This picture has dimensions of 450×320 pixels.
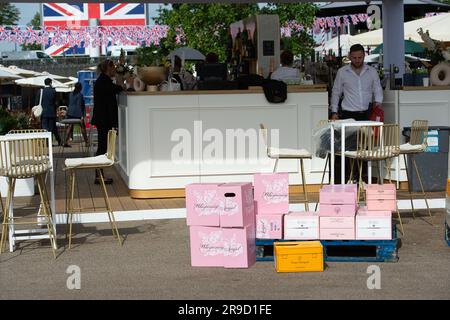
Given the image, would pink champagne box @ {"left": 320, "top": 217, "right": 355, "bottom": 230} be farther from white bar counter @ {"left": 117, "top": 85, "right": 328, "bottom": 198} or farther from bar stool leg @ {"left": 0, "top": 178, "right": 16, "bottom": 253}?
white bar counter @ {"left": 117, "top": 85, "right": 328, "bottom": 198}

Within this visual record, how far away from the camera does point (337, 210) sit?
771cm

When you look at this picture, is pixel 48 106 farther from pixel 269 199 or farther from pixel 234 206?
pixel 234 206

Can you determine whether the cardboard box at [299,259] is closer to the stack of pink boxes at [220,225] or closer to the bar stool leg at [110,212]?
the stack of pink boxes at [220,225]

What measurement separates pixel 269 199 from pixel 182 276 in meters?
1.22

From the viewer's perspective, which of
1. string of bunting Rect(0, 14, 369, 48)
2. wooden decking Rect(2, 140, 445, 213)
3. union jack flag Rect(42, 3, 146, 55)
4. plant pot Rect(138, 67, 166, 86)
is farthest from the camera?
union jack flag Rect(42, 3, 146, 55)

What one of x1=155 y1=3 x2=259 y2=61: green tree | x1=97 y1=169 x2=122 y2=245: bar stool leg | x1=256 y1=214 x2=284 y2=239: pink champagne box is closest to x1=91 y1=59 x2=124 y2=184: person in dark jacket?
x1=97 y1=169 x2=122 y2=245: bar stool leg

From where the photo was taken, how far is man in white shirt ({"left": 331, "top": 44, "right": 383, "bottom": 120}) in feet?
36.5

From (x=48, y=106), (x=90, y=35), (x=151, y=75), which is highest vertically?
(x=90, y=35)

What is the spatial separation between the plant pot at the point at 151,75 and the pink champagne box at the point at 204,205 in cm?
452

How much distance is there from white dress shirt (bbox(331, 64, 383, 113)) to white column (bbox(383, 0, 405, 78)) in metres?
3.85

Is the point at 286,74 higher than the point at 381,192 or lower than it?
higher

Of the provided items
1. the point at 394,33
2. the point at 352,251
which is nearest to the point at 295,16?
the point at 394,33

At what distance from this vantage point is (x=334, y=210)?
304 inches
